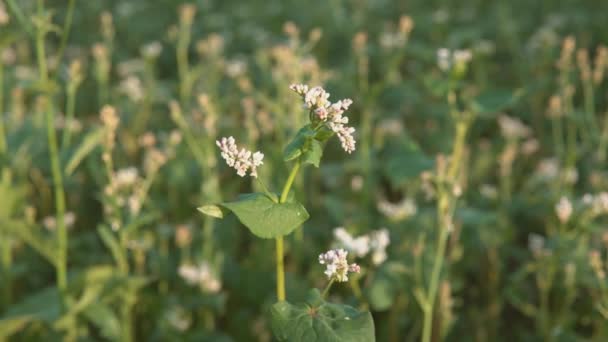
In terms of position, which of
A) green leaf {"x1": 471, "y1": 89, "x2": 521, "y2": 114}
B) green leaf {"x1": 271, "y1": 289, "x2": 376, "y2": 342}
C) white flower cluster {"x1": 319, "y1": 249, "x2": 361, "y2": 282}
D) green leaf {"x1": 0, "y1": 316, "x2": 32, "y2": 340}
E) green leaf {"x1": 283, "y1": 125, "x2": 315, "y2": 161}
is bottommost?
green leaf {"x1": 0, "y1": 316, "x2": 32, "y2": 340}

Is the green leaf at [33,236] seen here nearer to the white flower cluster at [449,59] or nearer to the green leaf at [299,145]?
the green leaf at [299,145]

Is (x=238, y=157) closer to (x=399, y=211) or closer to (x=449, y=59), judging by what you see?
(x=449, y=59)

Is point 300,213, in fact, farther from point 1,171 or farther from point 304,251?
point 1,171

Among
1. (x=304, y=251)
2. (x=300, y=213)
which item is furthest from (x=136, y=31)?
(x=300, y=213)

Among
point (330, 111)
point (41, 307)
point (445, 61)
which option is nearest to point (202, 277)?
point (41, 307)

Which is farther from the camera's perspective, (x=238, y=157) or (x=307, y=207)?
(x=307, y=207)

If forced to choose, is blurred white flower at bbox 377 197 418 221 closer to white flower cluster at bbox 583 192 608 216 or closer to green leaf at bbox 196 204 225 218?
white flower cluster at bbox 583 192 608 216

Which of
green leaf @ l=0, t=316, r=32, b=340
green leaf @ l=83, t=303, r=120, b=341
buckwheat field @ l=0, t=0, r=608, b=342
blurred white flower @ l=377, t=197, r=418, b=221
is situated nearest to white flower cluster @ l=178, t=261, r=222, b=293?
buckwheat field @ l=0, t=0, r=608, b=342
